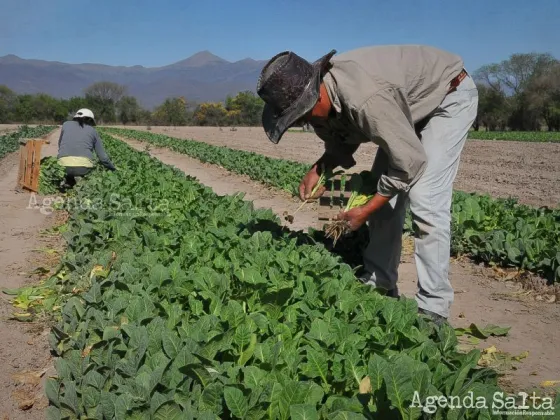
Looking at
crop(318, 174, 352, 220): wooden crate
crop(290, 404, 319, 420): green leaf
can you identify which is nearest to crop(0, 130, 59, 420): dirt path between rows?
crop(290, 404, 319, 420): green leaf

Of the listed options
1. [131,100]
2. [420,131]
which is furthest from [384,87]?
[131,100]

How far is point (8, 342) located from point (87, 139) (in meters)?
5.98

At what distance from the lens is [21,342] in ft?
13.4

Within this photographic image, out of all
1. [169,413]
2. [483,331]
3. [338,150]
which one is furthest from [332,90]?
[483,331]

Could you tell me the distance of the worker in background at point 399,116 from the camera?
301cm

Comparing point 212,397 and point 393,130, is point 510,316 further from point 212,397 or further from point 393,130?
point 212,397

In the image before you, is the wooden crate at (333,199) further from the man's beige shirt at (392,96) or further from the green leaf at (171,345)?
the green leaf at (171,345)

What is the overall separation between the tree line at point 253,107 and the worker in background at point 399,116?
6271 centimetres

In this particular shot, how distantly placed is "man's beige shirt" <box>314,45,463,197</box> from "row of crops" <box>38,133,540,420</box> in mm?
735

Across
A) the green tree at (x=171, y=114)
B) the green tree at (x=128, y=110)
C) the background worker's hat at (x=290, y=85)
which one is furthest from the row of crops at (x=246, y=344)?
the green tree at (x=128, y=110)

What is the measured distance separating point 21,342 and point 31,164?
7.26 meters

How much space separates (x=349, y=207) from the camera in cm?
374

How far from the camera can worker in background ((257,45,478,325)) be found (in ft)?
9.89

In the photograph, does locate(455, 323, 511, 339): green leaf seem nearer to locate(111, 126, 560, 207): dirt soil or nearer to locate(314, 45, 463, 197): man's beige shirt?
locate(314, 45, 463, 197): man's beige shirt
